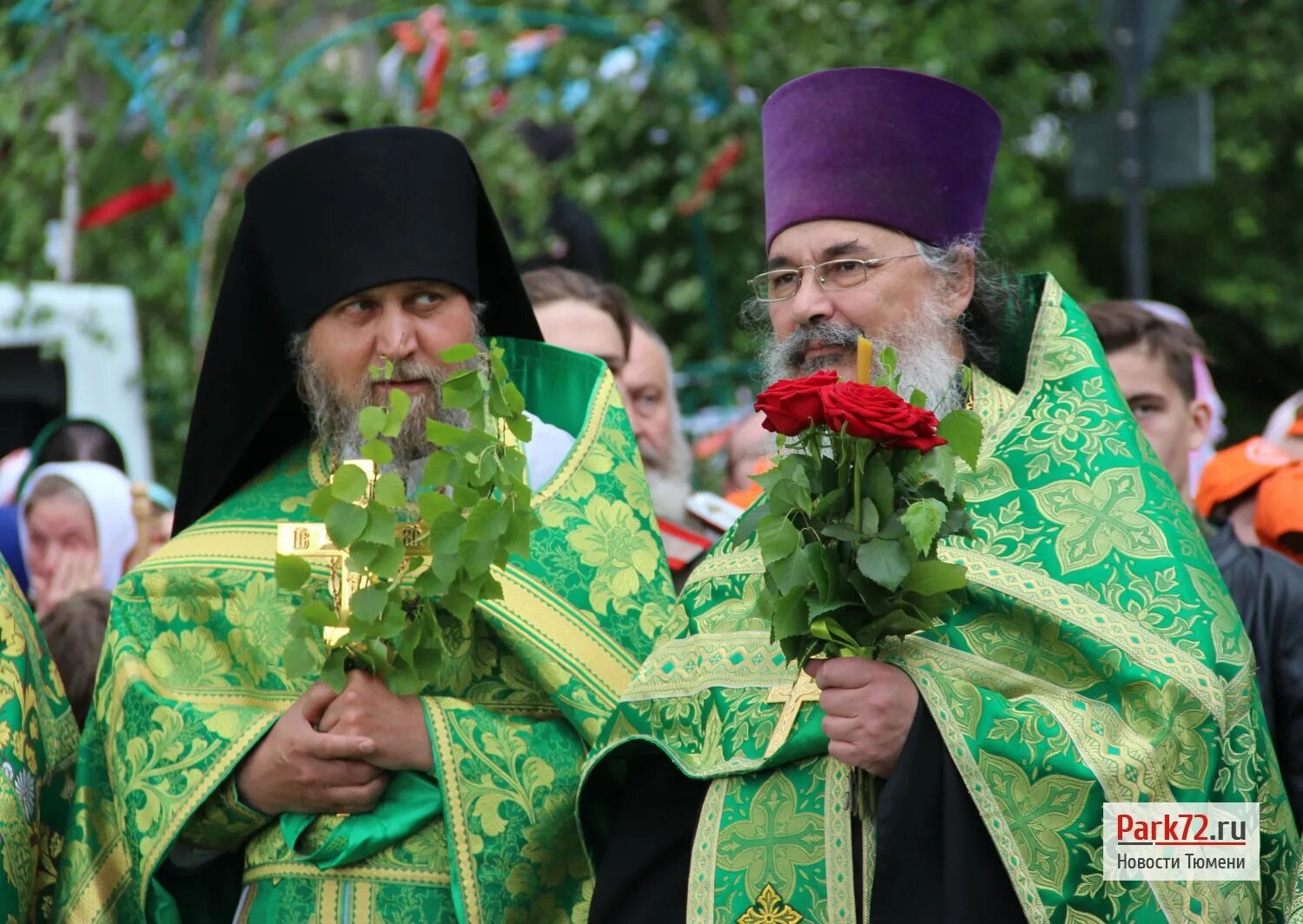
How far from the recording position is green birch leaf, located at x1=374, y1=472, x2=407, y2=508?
368cm

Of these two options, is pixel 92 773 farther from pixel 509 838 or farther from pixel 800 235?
pixel 800 235

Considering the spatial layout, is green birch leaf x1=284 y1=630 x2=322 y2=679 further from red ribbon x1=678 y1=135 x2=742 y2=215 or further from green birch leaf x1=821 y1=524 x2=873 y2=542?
red ribbon x1=678 y1=135 x2=742 y2=215

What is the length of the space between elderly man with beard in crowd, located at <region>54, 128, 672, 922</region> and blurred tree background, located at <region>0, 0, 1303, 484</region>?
→ 521cm

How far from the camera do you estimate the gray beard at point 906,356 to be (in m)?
3.99

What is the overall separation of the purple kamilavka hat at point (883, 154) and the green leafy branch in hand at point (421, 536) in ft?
2.86

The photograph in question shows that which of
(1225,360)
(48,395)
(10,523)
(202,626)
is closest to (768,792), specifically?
(202,626)

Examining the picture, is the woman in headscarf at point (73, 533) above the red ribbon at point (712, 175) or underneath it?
underneath

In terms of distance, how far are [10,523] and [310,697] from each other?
2833 millimetres

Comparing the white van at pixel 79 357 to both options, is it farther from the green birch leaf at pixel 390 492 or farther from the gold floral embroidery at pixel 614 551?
the green birch leaf at pixel 390 492

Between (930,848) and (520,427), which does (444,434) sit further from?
(930,848)

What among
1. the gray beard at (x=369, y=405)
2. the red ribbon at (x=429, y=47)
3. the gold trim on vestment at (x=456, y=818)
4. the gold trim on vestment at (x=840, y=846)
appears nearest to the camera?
the gold trim on vestment at (x=840, y=846)

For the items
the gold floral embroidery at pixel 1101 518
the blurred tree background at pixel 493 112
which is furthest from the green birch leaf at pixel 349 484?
the blurred tree background at pixel 493 112

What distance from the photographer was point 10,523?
6312mm

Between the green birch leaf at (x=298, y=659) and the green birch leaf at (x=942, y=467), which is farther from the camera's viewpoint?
the green birch leaf at (x=298, y=659)
